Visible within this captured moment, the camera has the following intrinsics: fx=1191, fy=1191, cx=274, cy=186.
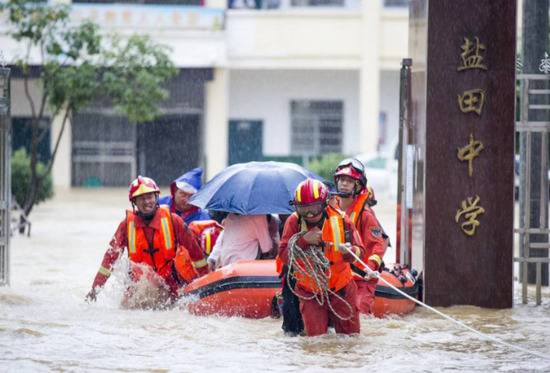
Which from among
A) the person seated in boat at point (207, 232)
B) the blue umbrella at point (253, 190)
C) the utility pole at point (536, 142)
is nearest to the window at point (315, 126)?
the utility pole at point (536, 142)

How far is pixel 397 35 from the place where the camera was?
36.5m

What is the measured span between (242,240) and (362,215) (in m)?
1.64

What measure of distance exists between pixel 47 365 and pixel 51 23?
43.0ft

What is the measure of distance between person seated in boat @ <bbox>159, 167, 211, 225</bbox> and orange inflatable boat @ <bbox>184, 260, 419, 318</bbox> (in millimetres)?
1356

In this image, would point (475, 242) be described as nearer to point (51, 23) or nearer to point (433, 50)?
point (433, 50)

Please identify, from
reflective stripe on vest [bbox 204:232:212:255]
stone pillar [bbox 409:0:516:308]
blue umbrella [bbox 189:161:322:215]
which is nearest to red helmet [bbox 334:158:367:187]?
blue umbrella [bbox 189:161:322:215]

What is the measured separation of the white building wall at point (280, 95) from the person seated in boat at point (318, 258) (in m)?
28.5

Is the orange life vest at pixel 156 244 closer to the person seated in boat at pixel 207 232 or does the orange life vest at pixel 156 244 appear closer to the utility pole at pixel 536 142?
the person seated in boat at pixel 207 232

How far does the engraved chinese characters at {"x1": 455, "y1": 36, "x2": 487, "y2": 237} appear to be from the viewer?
11883 mm

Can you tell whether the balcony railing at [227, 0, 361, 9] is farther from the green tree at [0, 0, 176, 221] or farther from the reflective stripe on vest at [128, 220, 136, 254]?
the reflective stripe on vest at [128, 220, 136, 254]

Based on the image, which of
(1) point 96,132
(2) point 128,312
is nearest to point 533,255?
(2) point 128,312

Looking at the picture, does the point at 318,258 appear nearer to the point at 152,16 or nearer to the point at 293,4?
the point at 152,16

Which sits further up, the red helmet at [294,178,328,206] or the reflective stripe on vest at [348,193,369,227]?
the red helmet at [294,178,328,206]

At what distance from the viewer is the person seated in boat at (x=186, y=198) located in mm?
12398
